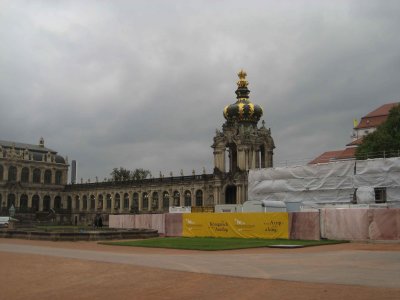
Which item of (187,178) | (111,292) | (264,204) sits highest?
(187,178)

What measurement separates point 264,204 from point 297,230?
11252 mm

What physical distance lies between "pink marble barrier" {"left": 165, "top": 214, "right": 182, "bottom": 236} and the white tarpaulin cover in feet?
43.5

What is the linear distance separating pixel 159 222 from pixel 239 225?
34.5ft

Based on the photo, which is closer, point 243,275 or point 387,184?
point 243,275

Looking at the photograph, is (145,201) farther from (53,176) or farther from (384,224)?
(384,224)

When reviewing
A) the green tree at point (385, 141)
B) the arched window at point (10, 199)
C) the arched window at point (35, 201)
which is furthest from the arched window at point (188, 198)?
the arched window at point (35, 201)

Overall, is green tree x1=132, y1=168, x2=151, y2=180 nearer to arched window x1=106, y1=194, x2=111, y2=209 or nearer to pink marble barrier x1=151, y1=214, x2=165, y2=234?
arched window x1=106, y1=194, x2=111, y2=209

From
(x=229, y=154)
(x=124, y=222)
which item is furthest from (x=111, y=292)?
(x=229, y=154)

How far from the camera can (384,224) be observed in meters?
32.9

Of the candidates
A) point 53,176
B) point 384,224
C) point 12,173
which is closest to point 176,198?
point 53,176

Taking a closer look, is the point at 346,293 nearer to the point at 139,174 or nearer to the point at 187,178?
the point at 187,178

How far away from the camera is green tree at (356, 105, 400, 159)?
5369cm

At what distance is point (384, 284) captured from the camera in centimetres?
1391

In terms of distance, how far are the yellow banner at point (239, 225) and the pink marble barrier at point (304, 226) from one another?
0.44 metres
